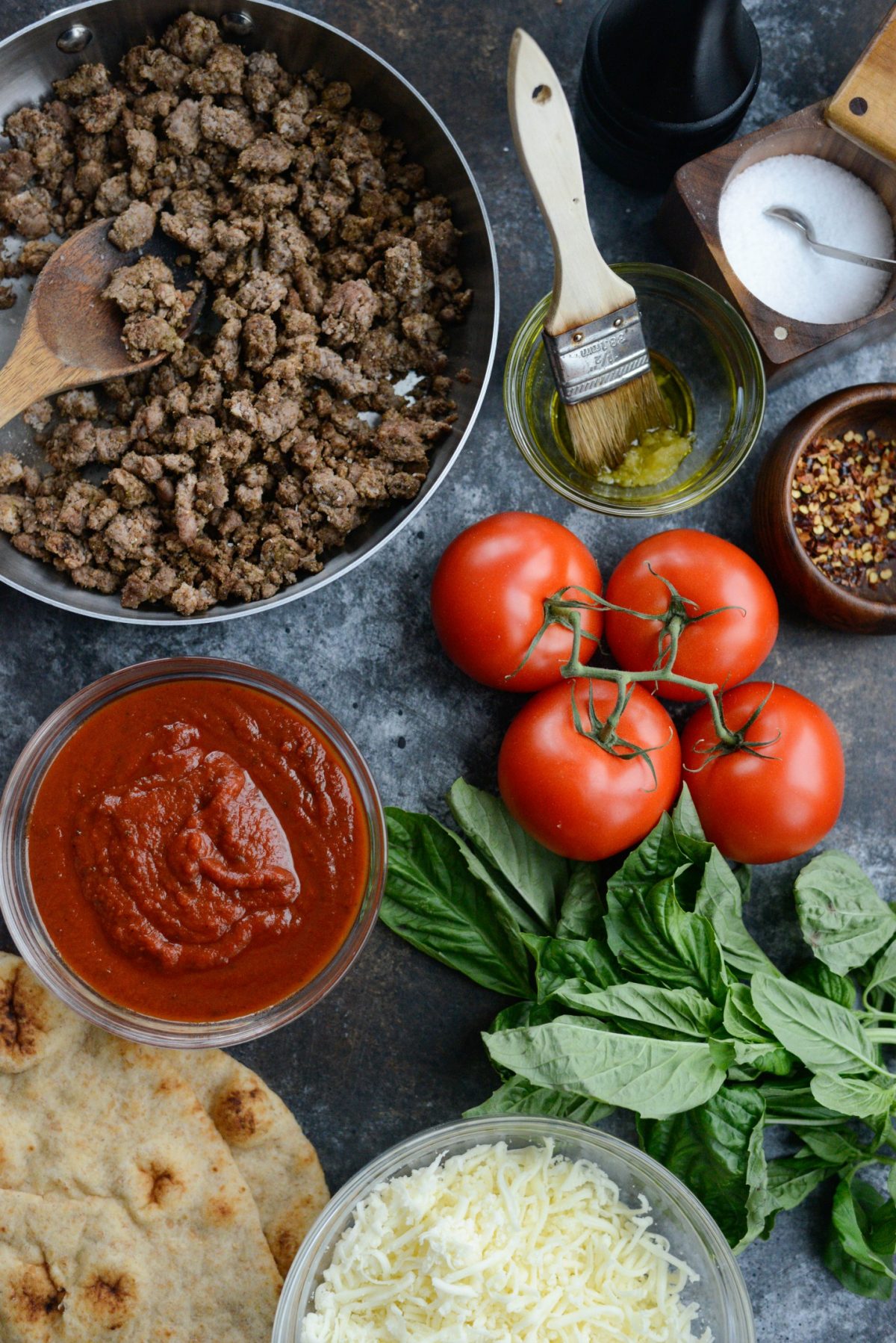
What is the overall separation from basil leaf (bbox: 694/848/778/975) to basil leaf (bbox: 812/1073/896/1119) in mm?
229

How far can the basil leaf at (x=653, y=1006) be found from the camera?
2.03 m

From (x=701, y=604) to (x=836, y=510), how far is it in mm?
416

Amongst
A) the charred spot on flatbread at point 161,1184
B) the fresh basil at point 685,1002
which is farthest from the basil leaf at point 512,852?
the charred spot on flatbread at point 161,1184

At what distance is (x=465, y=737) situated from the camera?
2436 mm

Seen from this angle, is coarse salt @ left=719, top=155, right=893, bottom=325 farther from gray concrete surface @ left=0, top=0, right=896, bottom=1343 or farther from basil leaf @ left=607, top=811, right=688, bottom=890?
basil leaf @ left=607, top=811, right=688, bottom=890

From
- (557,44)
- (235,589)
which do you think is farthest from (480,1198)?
(557,44)

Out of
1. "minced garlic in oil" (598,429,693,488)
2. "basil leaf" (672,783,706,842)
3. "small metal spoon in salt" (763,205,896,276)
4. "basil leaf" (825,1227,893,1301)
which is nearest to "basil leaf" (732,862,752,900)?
"basil leaf" (672,783,706,842)

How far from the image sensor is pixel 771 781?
7.17 ft

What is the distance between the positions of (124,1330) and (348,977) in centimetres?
78

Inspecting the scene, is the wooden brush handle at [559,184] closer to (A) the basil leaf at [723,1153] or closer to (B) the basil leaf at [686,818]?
(B) the basil leaf at [686,818]

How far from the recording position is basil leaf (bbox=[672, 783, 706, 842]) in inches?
86.2

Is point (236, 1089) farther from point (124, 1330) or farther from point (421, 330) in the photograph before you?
point (421, 330)

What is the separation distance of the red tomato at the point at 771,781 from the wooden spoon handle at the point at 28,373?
1.47 meters

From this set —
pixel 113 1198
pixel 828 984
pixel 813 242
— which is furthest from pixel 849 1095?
pixel 813 242
